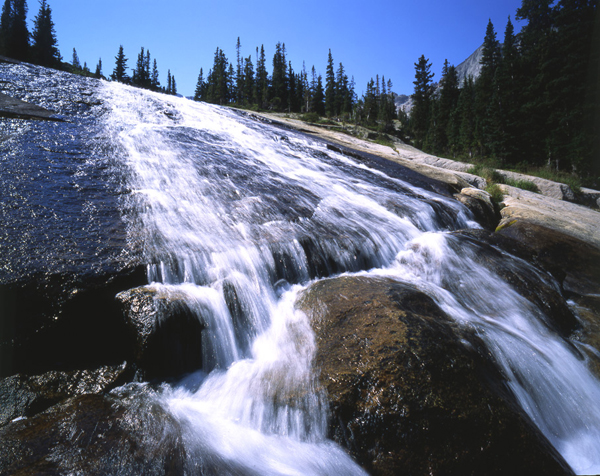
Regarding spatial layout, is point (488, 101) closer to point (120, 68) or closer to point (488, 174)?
point (488, 174)

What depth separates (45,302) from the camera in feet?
9.74

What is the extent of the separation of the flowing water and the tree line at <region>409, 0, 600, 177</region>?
25913mm

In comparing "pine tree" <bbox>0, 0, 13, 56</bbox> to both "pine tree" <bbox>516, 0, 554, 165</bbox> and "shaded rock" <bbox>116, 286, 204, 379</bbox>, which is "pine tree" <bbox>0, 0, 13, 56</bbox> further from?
"pine tree" <bbox>516, 0, 554, 165</bbox>

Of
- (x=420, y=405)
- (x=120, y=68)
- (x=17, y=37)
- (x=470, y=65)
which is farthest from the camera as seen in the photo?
(x=470, y=65)

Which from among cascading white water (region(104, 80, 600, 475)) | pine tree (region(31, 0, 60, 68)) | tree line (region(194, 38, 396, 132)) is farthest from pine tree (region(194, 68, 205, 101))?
cascading white water (region(104, 80, 600, 475))

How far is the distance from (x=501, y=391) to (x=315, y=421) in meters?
1.71

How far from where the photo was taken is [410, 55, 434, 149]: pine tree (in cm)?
5438

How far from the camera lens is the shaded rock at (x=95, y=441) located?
6.41 ft

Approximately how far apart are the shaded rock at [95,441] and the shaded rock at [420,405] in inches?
54.3

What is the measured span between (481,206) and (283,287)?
7536 millimetres

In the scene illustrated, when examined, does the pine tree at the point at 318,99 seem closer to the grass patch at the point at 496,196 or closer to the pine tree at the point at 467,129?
the pine tree at the point at 467,129

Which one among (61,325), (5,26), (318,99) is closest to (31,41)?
(5,26)

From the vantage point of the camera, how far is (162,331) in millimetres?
2988

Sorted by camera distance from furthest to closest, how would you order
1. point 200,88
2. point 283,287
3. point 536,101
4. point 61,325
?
point 200,88 < point 536,101 < point 283,287 < point 61,325
